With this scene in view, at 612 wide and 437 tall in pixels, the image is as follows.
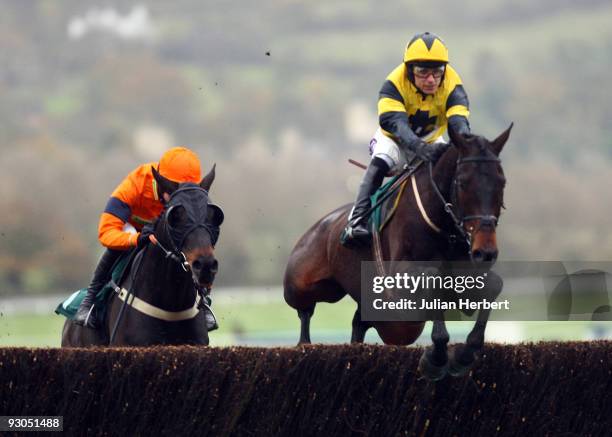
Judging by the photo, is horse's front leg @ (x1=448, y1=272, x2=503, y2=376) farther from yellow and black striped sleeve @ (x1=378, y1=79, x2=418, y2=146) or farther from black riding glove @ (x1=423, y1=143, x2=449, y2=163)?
yellow and black striped sleeve @ (x1=378, y1=79, x2=418, y2=146)

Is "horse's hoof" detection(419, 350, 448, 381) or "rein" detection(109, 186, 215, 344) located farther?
"rein" detection(109, 186, 215, 344)

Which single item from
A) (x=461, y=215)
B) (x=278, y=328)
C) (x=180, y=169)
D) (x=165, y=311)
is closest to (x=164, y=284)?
(x=165, y=311)

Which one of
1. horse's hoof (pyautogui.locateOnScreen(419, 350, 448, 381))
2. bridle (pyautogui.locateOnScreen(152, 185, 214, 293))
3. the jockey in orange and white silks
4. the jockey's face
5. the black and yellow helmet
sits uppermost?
the black and yellow helmet

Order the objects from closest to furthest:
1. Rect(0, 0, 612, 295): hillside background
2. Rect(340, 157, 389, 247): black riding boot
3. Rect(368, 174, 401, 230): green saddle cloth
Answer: Rect(368, 174, 401, 230): green saddle cloth → Rect(340, 157, 389, 247): black riding boot → Rect(0, 0, 612, 295): hillside background

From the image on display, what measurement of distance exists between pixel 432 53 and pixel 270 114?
28270mm

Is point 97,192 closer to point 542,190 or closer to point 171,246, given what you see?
point 542,190

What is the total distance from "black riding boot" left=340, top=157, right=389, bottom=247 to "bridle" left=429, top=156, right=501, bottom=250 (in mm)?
779

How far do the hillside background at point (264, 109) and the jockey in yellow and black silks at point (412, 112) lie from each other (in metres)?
13.7

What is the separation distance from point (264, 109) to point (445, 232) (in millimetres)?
28725

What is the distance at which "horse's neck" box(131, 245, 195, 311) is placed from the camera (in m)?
6.88

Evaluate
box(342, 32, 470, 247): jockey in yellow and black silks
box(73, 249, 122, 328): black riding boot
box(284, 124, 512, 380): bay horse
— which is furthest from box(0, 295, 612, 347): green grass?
box(342, 32, 470, 247): jockey in yellow and black silks

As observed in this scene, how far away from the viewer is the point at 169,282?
6.89 metres

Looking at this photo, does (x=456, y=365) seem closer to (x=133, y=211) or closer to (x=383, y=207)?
(x=383, y=207)

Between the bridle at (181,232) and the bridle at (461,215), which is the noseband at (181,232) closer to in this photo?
the bridle at (181,232)
